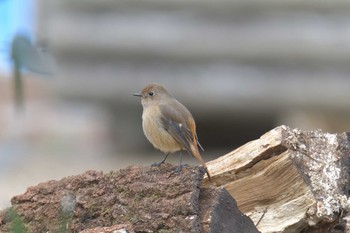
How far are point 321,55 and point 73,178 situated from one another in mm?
4651

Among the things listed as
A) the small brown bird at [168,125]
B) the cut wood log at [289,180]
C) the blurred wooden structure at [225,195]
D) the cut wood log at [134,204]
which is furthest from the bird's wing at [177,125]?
the cut wood log at [134,204]

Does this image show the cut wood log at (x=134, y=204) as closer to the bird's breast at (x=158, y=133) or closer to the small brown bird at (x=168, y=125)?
the small brown bird at (x=168, y=125)

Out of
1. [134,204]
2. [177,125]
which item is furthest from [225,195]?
[177,125]

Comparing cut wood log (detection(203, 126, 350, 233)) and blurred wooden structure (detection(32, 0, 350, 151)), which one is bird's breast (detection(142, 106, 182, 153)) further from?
blurred wooden structure (detection(32, 0, 350, 151))

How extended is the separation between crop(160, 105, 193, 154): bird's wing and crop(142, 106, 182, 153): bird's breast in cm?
2

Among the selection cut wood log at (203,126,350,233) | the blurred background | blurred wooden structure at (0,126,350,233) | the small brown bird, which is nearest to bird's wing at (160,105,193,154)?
the small brown bird

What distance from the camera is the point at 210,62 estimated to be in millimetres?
7570

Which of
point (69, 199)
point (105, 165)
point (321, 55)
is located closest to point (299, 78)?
point (321, 55)

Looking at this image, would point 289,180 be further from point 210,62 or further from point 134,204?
point 210,62

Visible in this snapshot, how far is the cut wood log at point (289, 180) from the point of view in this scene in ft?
10.4

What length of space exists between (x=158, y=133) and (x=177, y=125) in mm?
161

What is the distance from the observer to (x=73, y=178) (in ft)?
10.3

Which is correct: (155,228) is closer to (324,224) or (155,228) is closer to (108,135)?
(324,224)

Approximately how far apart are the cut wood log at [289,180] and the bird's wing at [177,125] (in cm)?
74
